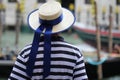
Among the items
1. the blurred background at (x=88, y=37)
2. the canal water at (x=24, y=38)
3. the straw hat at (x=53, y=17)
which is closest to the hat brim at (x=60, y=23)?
the straw hat at (x=53, y=17)

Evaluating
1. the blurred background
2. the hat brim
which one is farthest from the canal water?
the hat brim

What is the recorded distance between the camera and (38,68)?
163 centimetres

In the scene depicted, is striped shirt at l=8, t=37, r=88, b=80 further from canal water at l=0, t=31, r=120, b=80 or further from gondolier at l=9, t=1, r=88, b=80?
canal water at l=0, t=31, r=120, b=80

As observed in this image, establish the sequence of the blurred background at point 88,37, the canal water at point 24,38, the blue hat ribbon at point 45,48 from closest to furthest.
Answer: the blue hat ribbon at point 45,48
the blurred background at point 88,37
the canal water at point 24,38

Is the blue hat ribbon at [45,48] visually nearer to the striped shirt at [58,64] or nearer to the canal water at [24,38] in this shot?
the striped shirt at [58,64]

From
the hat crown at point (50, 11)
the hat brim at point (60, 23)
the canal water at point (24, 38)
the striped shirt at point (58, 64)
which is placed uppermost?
the hat crown at point (50, 11)

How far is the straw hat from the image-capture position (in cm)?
164

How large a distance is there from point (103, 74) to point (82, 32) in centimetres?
621

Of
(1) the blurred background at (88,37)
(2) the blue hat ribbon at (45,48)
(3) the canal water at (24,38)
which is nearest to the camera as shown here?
(2) the blue hat ribbon at (45,48)

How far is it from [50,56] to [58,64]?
4cm

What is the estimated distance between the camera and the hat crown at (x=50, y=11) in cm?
164

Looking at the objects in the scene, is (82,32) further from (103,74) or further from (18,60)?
(18,60)

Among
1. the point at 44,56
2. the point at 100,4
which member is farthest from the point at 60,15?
the point at 100,4

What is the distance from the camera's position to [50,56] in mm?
1620
